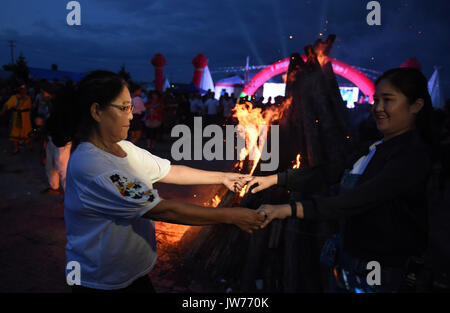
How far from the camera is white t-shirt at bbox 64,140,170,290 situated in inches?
68.9

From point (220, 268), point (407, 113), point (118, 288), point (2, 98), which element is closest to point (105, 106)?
point (118, 288)

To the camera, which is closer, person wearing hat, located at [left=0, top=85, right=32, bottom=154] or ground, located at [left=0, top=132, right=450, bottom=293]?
ground, located at [left=0, top=132, right=450, bottom=293]

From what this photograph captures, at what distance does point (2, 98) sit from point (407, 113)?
23323 mm

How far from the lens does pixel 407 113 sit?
2.10 m

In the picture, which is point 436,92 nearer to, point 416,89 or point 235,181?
point 416,89

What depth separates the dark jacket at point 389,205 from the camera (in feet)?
6.16

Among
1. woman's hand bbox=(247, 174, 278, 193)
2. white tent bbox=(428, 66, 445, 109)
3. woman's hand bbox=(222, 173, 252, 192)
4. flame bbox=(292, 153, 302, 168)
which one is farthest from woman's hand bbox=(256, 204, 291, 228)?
white tent bbox=(428, 66, 445, 109)

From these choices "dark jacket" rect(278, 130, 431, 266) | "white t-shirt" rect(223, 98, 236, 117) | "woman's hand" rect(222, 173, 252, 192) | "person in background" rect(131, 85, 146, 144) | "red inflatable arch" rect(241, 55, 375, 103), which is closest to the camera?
"dark jacket" rect(278, 130, 431, 266)

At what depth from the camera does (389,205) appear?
78.5 inches

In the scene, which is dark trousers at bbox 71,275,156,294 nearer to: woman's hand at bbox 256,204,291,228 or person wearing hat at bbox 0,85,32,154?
A: woman's hand at bbox 256,204,291,228

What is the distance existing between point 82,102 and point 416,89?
2.39m

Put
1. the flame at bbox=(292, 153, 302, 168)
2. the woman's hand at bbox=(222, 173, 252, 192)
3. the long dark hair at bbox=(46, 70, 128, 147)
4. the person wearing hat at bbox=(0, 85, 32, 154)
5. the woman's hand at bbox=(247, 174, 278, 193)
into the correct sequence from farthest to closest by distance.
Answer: the person wearing hat at bbox=(0, 85, 32, 154) → the flame at bbox=(292, 153, 302, 168) → the woman's hand at bbox=(222, 173, 252, 192) → the woman's hand at bbox=(247, 174, 278, 193) → the long dark hair at bbox=(46, 70, 128, 147)

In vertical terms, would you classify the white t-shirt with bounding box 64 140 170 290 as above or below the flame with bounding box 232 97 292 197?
below

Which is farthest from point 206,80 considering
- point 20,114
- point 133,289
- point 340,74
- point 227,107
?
point 133,289
